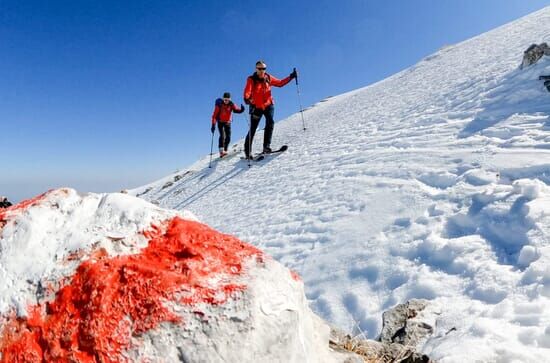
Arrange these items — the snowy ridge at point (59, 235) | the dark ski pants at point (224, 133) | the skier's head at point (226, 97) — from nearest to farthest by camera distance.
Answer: the snowy ridge at point (59, 235)
the skier's head at point (226, 97)
the dark ski pants at point (224, 133)

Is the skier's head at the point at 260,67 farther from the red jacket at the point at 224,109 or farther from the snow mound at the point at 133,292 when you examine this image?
the snow mound at the point at 133,292

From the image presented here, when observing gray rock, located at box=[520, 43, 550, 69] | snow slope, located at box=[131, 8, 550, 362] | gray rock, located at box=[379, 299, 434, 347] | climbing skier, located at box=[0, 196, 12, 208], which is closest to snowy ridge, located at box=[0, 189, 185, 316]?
climbing skier, located at box=[0, 196, 12, 208]

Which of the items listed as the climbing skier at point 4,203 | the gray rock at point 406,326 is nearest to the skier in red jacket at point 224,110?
the climbing skier at point 4,203

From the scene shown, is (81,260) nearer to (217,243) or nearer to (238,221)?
(217,243)

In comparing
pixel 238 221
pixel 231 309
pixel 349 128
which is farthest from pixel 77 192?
pixel 349 128

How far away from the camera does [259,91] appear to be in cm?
1138

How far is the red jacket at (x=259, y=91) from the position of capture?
11.2m

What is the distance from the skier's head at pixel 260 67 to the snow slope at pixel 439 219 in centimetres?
341

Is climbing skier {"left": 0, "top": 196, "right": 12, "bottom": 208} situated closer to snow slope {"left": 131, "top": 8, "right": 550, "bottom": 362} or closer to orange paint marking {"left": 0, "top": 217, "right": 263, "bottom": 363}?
orange paint marking {"left": 0, "top": 217, "right": 263, "bottom": 363}

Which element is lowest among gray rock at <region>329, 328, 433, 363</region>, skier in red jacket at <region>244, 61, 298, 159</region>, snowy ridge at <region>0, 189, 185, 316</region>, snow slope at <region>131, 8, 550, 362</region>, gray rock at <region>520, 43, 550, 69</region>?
gray rock at <region>329, 328, 433, 363</region>

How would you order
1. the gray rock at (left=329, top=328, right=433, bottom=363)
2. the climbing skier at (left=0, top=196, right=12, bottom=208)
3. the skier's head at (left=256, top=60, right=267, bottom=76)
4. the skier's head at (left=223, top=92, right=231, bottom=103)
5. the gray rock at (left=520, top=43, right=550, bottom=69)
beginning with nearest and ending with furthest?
the gray rock at (left=329, top=328, right=433, bottom=363), the climbing skier at (left=0, top=196, right=12, bottom=208), the gray rock at (left=520, top=43, right=550, bottom=69), the skier's head at (left=256, top=60, right=267, bottom=76), the skier's head at (left=223, top=92, right=231, bottom=103)

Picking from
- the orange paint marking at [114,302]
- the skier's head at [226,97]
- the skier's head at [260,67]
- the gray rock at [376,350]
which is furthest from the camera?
the skier's head at [226,97]

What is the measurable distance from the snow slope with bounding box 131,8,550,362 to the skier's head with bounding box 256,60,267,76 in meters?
3.41

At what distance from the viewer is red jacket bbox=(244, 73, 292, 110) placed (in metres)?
11.2
